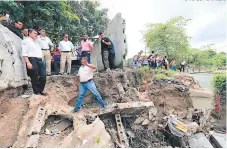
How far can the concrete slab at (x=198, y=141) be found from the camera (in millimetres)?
8133

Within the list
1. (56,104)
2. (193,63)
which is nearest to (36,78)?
(56,104)

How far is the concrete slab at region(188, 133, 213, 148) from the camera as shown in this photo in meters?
8.13

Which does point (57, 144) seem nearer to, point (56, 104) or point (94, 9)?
point (56, 104)

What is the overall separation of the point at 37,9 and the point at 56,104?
16.5 ft

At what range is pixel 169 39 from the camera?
72.4 feet

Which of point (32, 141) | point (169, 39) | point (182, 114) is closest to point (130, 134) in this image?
→ point (32, 141)

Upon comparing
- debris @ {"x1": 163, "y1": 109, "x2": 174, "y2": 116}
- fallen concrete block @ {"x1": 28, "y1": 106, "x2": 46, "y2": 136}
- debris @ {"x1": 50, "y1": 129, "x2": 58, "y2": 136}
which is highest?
fallen concrete block @ {"x1": 28, "y1": 106, "x2": 46, "y2": 136}

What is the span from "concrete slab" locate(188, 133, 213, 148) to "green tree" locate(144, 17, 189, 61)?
46.4ft

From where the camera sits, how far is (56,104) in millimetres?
5938

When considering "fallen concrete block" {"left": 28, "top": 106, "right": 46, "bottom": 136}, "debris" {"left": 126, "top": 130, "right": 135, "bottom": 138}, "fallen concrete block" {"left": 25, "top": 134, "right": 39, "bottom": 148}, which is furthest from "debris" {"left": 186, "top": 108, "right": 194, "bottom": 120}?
"fallen concrete block" {"left": 25, "top": 134, "right": 39, "bottom": 148}

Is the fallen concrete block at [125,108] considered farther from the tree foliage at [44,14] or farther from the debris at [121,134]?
the tree foliage at [44,14]

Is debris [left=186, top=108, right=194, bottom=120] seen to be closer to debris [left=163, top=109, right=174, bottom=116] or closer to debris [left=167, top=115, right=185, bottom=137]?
debris [left=163, top=109, right=174, bottom=116]

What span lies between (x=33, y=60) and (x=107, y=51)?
10.6ft

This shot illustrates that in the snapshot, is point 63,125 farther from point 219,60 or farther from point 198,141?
point 219,60
